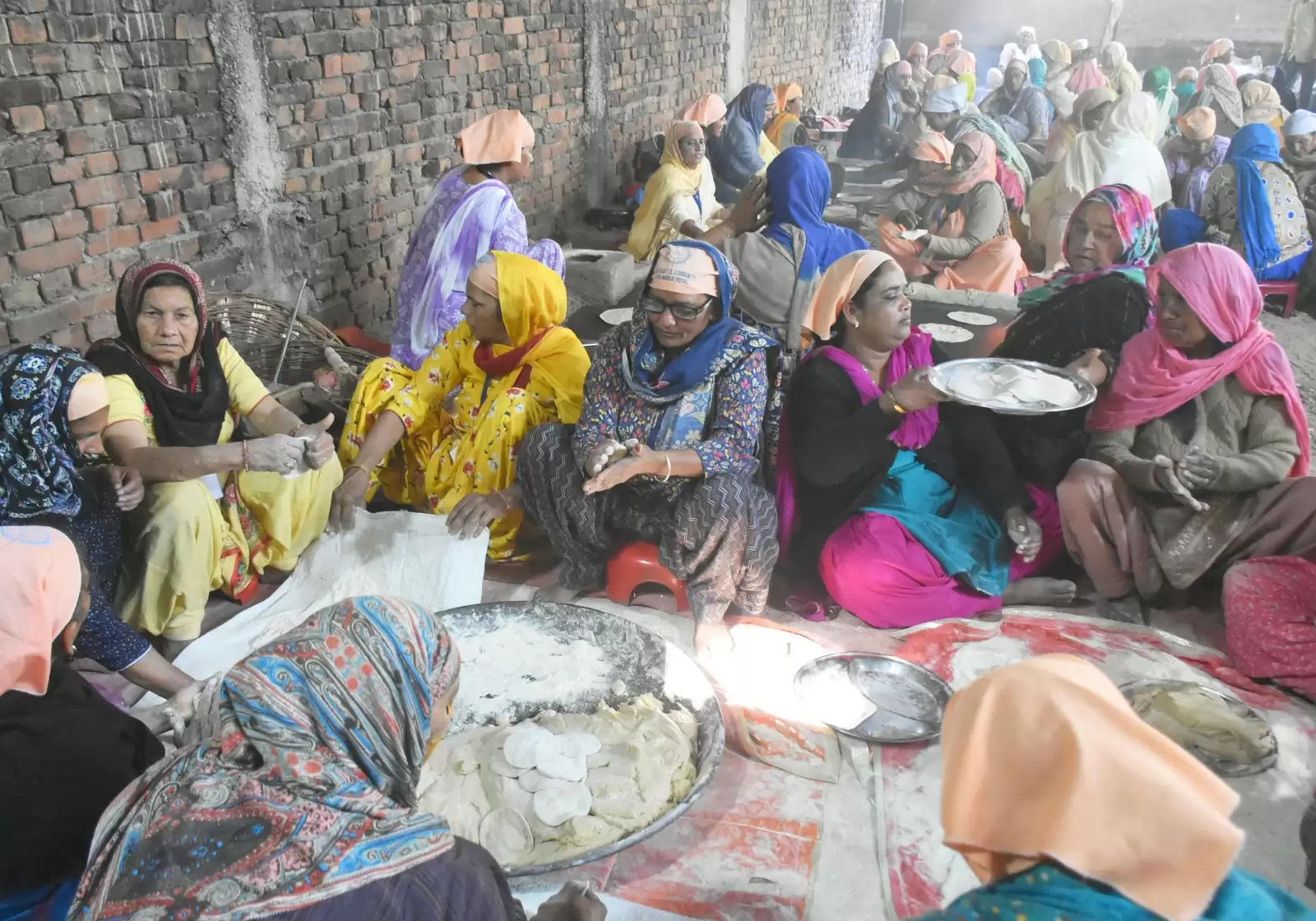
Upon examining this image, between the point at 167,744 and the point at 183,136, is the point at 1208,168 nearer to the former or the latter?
the point at 183,136

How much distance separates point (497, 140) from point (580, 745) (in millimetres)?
3039

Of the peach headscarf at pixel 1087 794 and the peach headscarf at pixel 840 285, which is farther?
the peach headscarf at pixel 840 285

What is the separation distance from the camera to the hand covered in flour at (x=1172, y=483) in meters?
2.55

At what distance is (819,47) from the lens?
1297 cm

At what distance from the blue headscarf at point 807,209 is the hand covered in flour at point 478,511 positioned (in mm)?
1806

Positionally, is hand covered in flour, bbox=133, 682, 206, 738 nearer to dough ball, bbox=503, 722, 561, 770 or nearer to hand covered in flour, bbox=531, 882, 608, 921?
dough ball, bbox=503, 722, 561, 770

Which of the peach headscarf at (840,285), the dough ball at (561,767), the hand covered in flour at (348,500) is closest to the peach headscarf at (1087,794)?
the dough ball at (561,767)

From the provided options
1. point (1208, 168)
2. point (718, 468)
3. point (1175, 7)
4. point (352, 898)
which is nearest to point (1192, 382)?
point (718, 468)

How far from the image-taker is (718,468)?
8.30 feet

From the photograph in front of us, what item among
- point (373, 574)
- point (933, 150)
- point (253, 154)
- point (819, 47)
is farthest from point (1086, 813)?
point (819, 47)

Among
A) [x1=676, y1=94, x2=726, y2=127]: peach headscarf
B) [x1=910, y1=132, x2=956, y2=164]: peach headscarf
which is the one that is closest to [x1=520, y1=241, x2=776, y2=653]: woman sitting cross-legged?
[x1=910, y1=132, x2=956, y2=164]: peach headscarf

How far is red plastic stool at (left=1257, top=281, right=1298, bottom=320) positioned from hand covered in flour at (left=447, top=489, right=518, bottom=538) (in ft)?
18.0

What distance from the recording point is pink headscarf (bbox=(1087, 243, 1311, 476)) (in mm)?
2543

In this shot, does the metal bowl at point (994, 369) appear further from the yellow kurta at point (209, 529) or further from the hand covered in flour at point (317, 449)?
the yellow kurta at point (209, 529)
